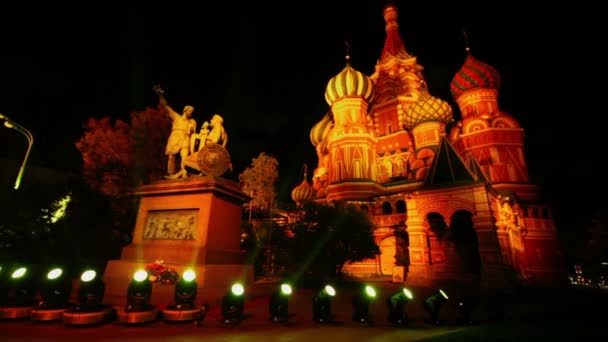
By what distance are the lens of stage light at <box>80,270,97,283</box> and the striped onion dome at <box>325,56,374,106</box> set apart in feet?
108

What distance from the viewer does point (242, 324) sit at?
5.14 m

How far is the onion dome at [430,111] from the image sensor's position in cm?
3114

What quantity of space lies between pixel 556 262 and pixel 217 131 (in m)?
29.1

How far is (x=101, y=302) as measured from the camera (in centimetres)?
499

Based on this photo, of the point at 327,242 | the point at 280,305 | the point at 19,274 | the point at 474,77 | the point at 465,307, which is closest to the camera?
the point at 19,274

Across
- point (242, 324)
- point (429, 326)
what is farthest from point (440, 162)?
point (242, 324)

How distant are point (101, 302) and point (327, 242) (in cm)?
1163

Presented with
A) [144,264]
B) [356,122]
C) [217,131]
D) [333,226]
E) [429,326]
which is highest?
[356,122]

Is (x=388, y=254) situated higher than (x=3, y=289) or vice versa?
(x=388, y=254)

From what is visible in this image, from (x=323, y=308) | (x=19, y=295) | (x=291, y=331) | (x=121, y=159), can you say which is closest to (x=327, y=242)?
(x=323, y=308)

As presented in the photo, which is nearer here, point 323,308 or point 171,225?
point 323,308

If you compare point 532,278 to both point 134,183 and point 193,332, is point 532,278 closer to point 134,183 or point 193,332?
point 193,332

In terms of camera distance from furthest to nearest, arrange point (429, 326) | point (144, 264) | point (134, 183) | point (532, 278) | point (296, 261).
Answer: point (532, 278) < point (134, 183) < point (296, 261) < point (144, 264) < point (429, 326)

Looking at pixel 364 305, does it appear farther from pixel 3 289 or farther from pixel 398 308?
pixel 3 289
